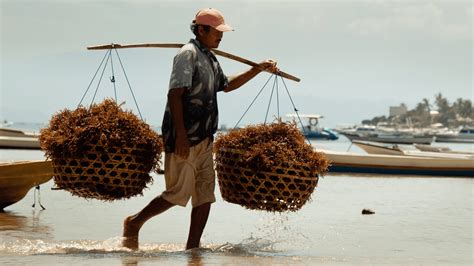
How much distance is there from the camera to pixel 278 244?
899 cm

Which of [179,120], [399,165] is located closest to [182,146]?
[179,120]

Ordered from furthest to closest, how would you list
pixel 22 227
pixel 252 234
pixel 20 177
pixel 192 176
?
1. pixel 20 177
2. pixel 252 234
3. pixel 22 227
4. pixel 192 176

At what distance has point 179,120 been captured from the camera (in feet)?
22.1

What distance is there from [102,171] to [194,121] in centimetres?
87

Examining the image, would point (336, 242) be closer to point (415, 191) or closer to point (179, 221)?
point (179, 221)

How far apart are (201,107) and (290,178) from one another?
3.24ft

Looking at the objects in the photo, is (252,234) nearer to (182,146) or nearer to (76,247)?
(76,247)

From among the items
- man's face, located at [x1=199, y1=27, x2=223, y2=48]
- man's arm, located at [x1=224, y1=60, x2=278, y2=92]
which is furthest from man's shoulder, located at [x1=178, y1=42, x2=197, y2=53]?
man's arm, located at [x1=224, y1=60, x2=278, y2=92]

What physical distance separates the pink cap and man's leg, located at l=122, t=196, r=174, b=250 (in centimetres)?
147

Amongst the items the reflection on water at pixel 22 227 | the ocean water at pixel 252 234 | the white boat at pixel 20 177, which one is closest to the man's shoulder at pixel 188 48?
the ocean water at pixel 252 234

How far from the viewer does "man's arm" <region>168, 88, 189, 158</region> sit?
263 inches

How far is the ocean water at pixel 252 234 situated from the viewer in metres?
7.16

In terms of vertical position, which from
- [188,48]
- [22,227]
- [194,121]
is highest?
[188,48]

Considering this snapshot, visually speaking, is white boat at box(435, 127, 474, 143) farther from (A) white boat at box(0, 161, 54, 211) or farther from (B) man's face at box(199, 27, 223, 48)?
(B) man's face at box(199, 27, 223, 48)
